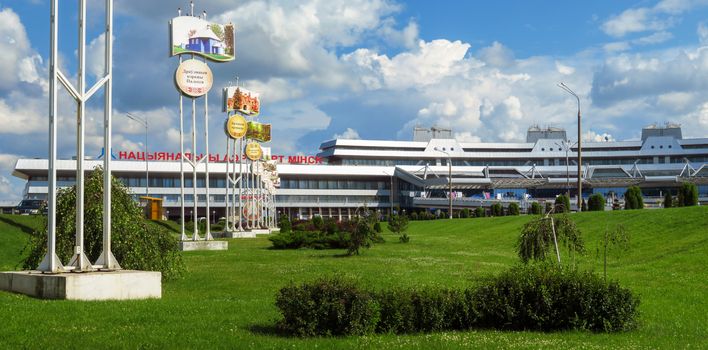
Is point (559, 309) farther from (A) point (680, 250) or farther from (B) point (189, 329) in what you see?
(A) point (680, 250)

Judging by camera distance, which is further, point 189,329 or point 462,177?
point 462,177

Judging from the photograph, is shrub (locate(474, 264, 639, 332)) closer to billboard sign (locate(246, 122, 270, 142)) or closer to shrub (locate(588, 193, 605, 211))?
shrub (locate(588, 193, 605, 211))

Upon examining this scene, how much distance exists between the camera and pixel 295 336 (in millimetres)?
11312

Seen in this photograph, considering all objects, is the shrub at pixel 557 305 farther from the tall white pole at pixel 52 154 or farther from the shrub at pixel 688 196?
the shrub at pixel 688 196

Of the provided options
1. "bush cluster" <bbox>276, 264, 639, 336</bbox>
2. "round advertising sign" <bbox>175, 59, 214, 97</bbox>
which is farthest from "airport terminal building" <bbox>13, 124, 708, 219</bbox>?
"bush cluster" <bbox>276, 264, 639, 336</bbox>

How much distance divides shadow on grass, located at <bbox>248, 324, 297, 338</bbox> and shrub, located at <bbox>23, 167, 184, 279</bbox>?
29.4ft

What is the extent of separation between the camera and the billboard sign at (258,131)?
242 ft

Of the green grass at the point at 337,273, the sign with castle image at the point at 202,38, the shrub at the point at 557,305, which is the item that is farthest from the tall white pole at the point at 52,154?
the sign with castle image at the point at 202,38

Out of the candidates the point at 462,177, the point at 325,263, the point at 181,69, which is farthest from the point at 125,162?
the point at 325,263

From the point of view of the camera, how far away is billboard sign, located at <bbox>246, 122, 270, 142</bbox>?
73.8 m

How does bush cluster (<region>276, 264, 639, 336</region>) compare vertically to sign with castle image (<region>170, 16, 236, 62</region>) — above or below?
below

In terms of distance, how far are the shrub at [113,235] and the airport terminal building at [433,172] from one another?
6760cm

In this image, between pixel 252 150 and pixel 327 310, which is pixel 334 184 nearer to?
pixel 252 150

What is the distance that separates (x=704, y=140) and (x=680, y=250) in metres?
138
